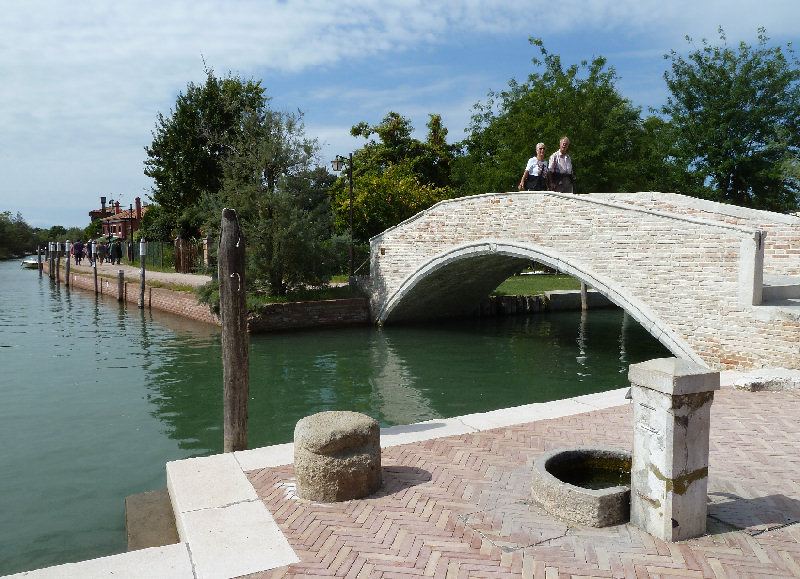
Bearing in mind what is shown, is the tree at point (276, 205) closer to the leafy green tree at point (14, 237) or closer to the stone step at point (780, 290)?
the stone step at point (780, 290)

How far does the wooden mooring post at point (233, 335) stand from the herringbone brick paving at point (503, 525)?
114 cm

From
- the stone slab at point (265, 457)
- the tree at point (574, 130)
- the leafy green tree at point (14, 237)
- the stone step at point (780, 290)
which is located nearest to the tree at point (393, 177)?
the tree at point (574, 130)

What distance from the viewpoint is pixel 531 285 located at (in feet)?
84.9

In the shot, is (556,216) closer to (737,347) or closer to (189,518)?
(737,347)

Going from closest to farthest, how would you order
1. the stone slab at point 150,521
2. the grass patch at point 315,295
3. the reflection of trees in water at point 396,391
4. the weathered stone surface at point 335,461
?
the weathered stone surface at point 335,461, the stone slab at point 150,521, the reflection of trees in water at point 396,391, the grass patch at point 315,295

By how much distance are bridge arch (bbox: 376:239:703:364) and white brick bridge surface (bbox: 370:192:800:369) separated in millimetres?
33

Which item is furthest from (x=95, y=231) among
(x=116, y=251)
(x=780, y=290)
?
(x=780, y=290)

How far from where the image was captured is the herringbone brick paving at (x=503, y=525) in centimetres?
333

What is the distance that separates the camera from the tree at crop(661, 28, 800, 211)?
75.6 feet

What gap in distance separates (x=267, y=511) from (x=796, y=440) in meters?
4.62

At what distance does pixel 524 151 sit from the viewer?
77.6 feet

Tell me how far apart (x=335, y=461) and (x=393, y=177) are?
2411cm

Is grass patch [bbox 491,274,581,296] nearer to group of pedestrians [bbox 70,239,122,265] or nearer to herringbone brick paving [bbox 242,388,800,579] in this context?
herringbone brick paving [bbox 242,388,800,579]

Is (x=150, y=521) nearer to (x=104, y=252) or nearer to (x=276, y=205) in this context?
(x=276, y=205)
